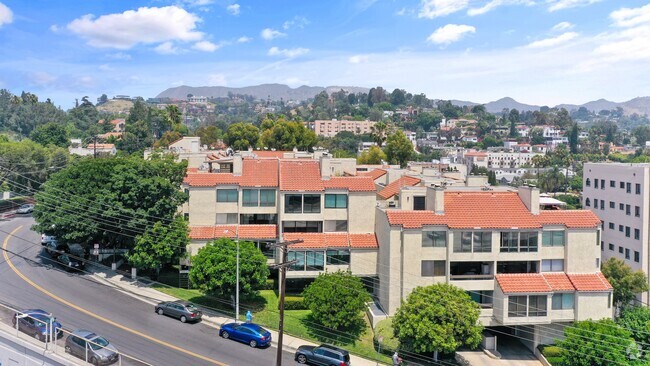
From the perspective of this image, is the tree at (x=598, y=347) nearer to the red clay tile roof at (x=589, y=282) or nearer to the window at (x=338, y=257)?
the red clay tile roof at (x=589, y=282)

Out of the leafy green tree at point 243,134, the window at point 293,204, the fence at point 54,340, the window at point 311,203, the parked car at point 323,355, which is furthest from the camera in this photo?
the leafy green tree at point 243,134

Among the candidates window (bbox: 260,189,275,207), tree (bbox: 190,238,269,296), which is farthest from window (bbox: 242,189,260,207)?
tree (bbox: 190,238,269,296)

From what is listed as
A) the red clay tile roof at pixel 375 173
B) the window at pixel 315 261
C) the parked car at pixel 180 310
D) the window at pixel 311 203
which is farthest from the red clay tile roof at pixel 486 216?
the red clay tile roof at pixel 375 173

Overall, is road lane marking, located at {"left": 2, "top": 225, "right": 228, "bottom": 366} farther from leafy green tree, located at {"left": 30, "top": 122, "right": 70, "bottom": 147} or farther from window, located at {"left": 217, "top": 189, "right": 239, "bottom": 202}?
leafy green tree, located at {"left": 30, "top": 122, "right": 70, "bottom": 147}

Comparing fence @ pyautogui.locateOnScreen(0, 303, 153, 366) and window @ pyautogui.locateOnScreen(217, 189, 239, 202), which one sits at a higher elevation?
window @ pyautogui.locateOnScreen(217, 189, 239, 202)

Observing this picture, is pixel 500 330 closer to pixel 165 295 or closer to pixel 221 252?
pixel 221 252

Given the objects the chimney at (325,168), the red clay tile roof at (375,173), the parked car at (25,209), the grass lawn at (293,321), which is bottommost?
the grass lawn at (293,321)
